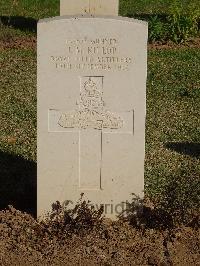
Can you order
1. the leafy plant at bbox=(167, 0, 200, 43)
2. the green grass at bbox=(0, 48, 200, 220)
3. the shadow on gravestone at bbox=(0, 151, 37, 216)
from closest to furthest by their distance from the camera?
the shadow on gravestone at bbox=(0, 151, 37, 216) → the green grass at bbox=(0, 48, 200, 220) → the leafy plant at bbox=(167, 0, 200, 43)

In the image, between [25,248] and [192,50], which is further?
[192,50]

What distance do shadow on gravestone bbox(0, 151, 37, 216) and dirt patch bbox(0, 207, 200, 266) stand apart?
0.44 meters

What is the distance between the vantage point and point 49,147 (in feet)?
18.5

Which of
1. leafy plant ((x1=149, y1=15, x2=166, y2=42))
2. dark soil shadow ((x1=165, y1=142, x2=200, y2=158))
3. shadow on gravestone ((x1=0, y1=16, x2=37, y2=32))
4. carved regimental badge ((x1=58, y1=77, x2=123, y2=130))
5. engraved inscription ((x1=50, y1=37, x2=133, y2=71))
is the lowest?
dark soil shadow ((x1=165, y1=142, x2=200, y2=158))

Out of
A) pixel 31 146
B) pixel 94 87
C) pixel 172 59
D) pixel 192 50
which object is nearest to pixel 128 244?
pixel 94 87

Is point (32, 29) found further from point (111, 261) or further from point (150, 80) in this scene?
point (111, 261)

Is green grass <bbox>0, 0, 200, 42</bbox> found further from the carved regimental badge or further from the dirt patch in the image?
the dirt patch

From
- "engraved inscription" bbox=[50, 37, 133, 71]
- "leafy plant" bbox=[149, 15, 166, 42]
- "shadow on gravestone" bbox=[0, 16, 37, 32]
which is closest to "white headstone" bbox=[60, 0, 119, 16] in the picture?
"engraved inscription" bbox=[50, 37, 133, 71]

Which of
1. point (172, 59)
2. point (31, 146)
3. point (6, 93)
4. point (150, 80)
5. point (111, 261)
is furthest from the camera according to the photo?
point (172, 59)

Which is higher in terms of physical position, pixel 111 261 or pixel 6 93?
pixel 6 93

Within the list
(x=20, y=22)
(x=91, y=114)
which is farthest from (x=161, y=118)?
(x=20, y=22)

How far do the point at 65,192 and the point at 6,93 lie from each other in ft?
15.4

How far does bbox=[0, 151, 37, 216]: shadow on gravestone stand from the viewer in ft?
20.8

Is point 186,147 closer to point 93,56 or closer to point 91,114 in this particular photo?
point 91,114
